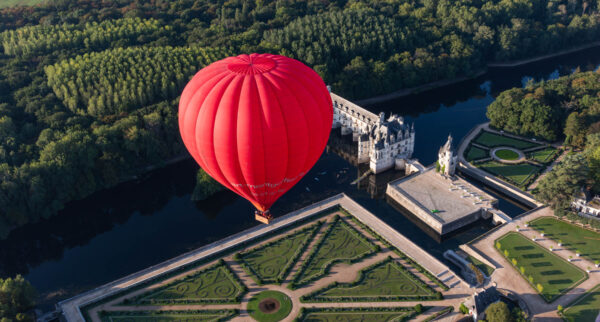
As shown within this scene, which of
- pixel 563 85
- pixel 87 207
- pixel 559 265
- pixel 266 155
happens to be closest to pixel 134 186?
pixel 87 207

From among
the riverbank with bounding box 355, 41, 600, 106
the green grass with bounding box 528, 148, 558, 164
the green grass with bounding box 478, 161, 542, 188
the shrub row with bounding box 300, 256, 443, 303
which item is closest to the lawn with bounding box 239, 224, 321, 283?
the shrub row with bounding box 300, 256, 443, 303

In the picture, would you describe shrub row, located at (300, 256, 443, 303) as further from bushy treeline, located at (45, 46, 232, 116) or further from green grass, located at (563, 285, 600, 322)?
bushy treeline, located at (45, 46, 232, 116)

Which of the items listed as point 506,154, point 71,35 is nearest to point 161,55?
point 71,35

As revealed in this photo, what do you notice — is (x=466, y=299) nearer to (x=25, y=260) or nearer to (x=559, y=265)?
(x=559, y=265)

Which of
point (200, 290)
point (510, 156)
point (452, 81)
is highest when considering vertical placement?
point (452, 81)

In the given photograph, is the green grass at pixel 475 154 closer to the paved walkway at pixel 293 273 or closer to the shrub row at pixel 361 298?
the paved walkway at pixel 293 273

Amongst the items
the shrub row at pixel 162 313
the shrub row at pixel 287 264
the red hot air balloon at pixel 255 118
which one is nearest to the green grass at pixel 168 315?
the shrub row at pixel 162 313

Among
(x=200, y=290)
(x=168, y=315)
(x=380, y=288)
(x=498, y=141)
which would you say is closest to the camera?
(x=168, y=315)

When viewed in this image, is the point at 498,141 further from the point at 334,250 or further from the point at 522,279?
the point at 334,250
